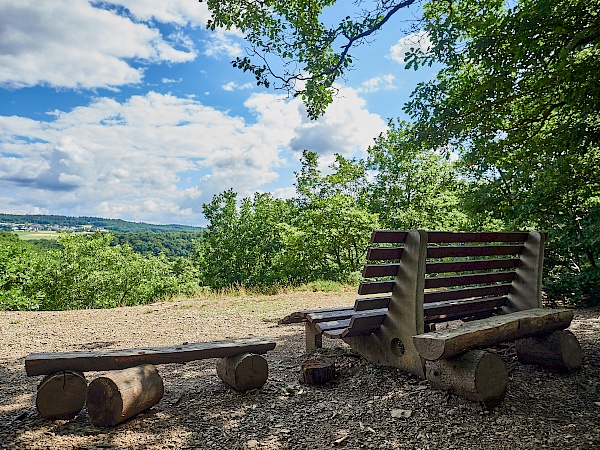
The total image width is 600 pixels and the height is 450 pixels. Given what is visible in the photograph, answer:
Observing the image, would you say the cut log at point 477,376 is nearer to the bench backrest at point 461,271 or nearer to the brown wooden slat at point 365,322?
the bench backrest at point 461,271

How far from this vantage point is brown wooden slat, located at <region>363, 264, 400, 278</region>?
3.58m

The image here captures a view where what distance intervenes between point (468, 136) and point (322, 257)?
1243 cm

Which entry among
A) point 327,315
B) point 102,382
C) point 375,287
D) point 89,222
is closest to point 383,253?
point 375,287

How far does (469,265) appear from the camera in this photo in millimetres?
4148

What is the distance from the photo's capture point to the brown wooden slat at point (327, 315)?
476 centimetres

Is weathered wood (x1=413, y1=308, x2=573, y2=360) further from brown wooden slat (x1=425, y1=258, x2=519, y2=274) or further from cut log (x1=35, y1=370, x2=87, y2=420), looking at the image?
cut log (x1=35, y1=370, x2=87, y2=420)

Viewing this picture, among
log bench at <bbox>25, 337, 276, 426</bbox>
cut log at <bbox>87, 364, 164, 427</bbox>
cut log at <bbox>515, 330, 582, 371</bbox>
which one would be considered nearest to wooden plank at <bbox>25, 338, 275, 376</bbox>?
log bench at <bbox>25, 337, 276, 426</bbox>

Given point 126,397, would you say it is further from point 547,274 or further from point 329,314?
point 547,274

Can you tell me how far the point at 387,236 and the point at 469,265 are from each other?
3.65ft

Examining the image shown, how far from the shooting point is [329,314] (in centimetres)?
491

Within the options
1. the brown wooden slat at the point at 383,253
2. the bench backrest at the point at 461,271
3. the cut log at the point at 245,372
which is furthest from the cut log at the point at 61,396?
the brown wooden slat at the point at 383,253

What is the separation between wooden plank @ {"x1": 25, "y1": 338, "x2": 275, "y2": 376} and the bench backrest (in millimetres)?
1173

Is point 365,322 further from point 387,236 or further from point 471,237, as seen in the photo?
point 471,237

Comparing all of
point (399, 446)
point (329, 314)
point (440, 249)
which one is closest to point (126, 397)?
point (399, 446)
